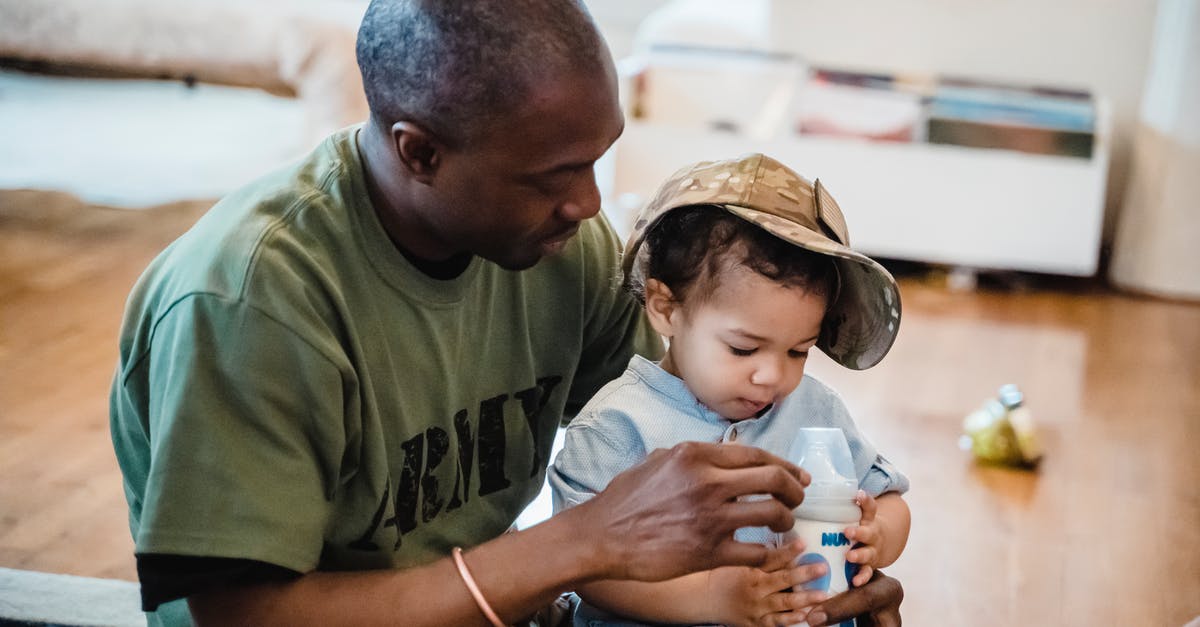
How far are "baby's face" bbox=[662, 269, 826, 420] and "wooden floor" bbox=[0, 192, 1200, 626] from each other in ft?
2.78

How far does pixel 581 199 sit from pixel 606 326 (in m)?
0.31

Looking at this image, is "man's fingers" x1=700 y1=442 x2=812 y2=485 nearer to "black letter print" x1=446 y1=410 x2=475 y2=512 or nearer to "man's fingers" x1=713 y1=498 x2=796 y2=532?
"man's fingers" x1=713 y1=498 x2=796 y2=532

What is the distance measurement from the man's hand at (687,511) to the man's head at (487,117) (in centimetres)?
23

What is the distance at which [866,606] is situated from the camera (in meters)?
1.10

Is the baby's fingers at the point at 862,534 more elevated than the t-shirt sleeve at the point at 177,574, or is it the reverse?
the t-shirt sleeve at the point at 177,574

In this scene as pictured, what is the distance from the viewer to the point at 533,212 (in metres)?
1.06

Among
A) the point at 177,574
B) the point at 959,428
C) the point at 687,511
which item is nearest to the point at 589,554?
the point at 687,511

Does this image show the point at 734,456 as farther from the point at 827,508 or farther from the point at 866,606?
the point at 866,606

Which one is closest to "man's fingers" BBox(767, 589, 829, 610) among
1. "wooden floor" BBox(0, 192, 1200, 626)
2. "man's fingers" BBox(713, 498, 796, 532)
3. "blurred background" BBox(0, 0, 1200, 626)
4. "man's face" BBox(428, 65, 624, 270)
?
"man's fingers" BBox(713, 498, 796, 532)

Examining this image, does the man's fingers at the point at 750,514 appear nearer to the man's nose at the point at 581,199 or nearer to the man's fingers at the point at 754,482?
the man's fingers at the point at 754,482

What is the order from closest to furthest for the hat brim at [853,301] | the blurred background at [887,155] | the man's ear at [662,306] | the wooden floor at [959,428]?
the hat brim at [853,301] → the man's ear at [662,306] → the wooden floor at [959,428] → the blurred background at [887,155]

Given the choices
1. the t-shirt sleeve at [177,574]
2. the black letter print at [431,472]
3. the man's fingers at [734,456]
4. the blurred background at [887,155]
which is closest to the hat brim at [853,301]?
the man's fingers at [734,456]

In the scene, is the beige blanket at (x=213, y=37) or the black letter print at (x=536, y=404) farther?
the beige blanket at (x=213, y=37)

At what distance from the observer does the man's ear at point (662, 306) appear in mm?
1243
